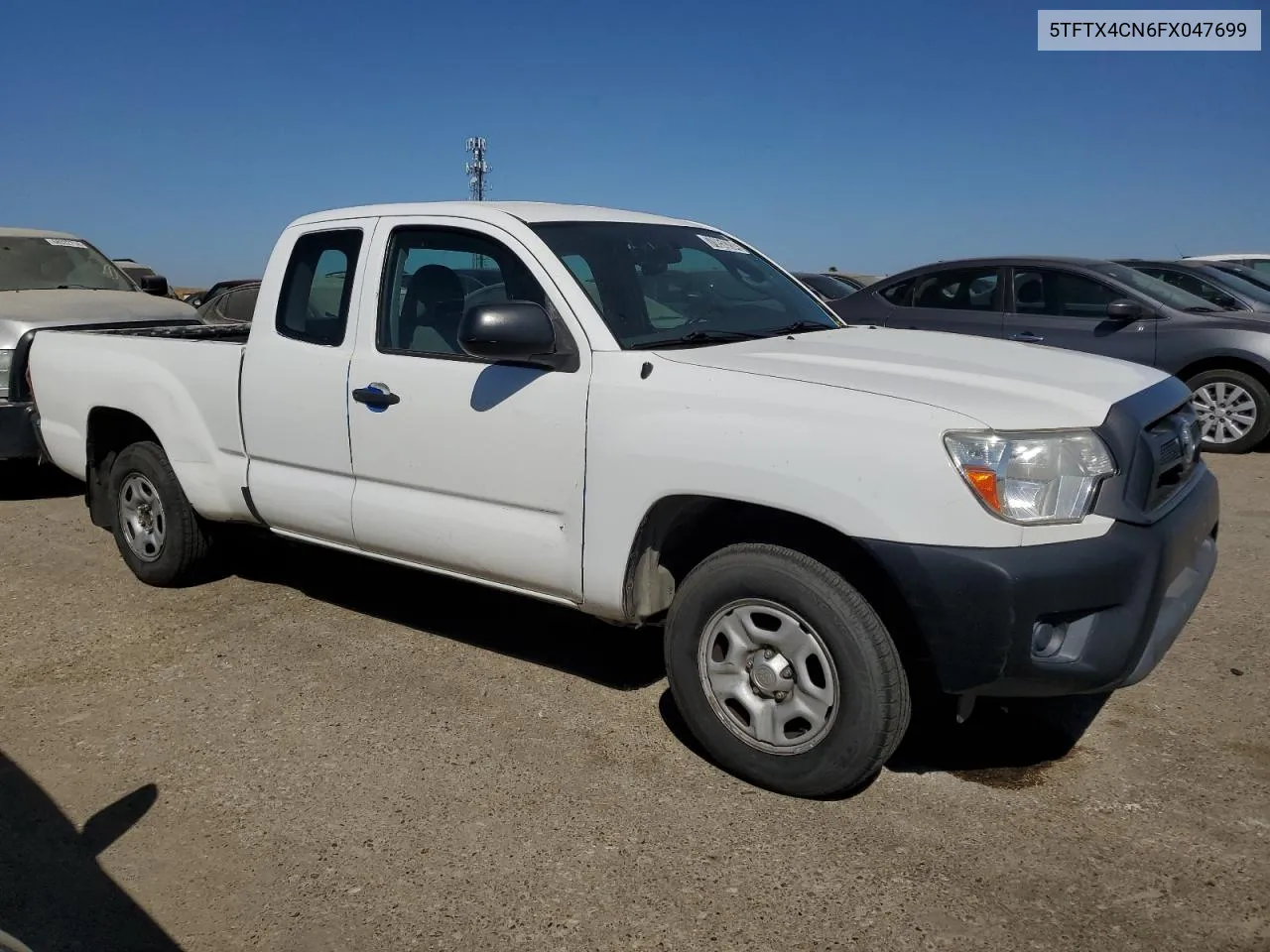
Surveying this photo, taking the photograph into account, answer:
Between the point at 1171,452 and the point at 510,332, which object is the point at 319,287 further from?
the point at 1171,452

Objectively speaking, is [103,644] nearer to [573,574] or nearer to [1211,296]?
[573,574]

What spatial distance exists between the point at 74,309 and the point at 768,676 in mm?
6584

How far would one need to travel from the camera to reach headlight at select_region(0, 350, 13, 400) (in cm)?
708

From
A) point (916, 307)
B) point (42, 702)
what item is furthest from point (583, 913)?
point (916, 307)

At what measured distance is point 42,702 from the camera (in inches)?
164

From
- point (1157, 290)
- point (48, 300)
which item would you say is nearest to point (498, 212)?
point (48, 300)

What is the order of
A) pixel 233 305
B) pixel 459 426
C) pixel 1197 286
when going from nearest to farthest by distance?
pixel 459 426, pixel 1197 286, pixel 233 305

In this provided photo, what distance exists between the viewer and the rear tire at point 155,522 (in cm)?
525

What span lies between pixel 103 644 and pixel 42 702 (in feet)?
1.98

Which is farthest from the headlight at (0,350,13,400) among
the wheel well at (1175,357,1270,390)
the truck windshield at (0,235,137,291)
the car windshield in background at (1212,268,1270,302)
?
the car windshield in background at (1212,268,1270,302)

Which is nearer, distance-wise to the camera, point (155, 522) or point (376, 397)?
point (376, 397)

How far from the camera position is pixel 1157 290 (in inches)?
354

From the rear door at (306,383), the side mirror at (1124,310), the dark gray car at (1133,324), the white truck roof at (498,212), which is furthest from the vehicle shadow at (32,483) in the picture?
the side mirror at (1124,310)

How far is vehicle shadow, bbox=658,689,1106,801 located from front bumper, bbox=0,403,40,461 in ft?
17.0
